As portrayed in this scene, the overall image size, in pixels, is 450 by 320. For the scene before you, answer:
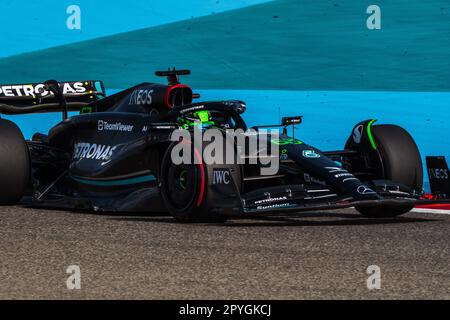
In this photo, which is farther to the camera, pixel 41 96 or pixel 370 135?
pixel 41 96

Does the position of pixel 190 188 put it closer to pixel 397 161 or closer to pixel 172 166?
pixel 172 166

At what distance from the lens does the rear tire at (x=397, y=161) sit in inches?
345

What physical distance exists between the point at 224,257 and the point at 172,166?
199 centimetres

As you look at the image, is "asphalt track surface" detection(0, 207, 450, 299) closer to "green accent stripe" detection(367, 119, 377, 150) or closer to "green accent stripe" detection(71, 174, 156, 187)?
"green accent stripe" detection(71, 174, 156, 187)

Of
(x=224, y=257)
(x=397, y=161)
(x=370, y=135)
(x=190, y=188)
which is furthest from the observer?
(x=370, y=135)

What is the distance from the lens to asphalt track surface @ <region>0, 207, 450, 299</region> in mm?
5238

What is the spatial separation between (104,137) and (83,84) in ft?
5.62

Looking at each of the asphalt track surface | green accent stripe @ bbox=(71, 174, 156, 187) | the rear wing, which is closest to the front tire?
the asphalt track surface

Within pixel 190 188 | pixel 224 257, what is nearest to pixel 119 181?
pixel 190 188

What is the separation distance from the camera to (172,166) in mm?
8266

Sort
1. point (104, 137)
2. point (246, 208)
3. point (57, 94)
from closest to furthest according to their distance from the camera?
point (246, 208) → point (104, 137) → point (57, 94)

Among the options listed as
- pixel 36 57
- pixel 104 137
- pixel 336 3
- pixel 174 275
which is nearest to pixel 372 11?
pixel 336 3
